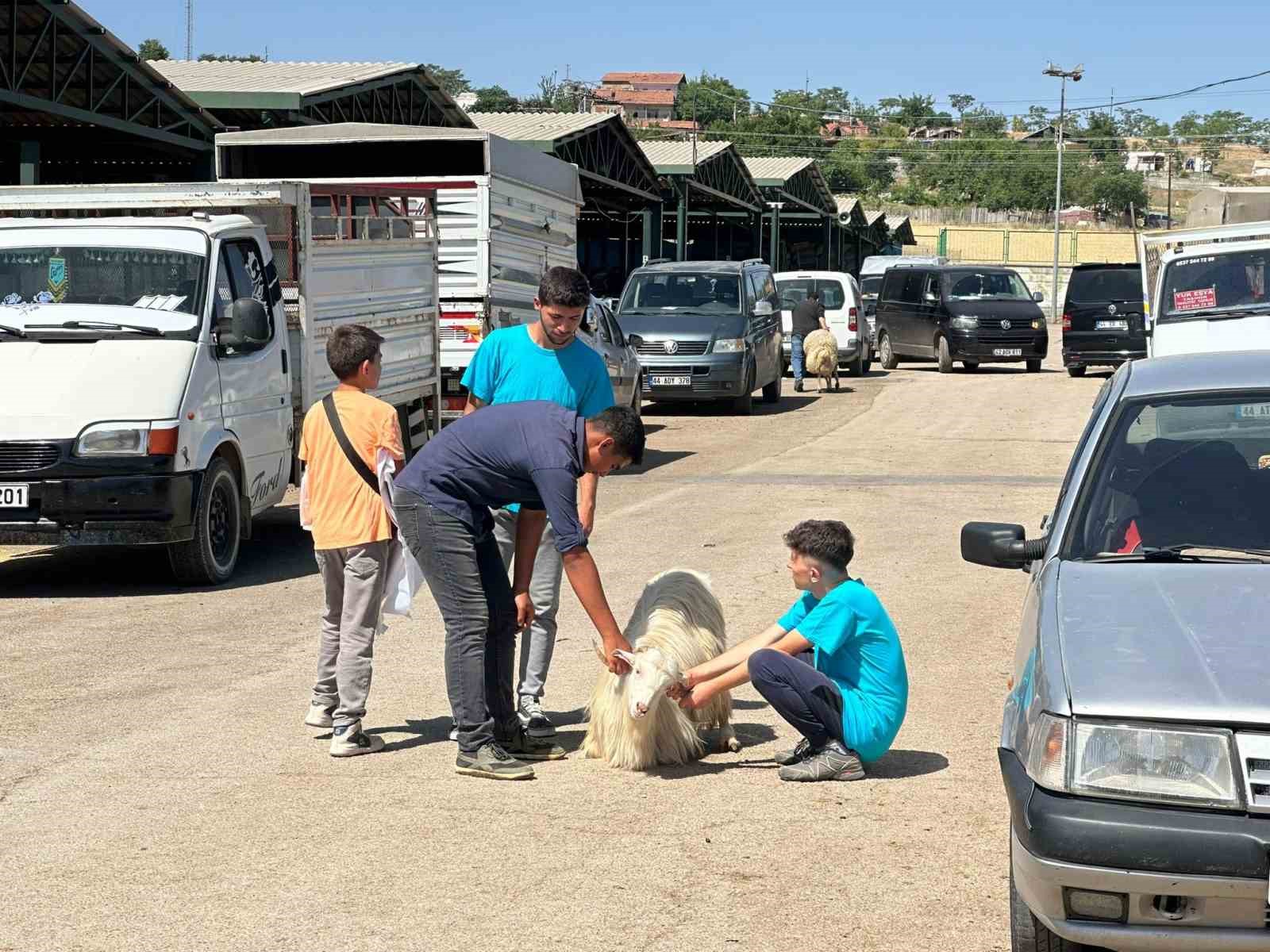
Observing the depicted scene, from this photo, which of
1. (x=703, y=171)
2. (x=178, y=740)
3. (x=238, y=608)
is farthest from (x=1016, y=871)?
(x=703, y=171)

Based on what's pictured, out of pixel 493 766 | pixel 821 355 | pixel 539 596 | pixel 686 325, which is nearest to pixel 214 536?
pixel 539 596

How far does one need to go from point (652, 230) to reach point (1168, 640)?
44.9 meters

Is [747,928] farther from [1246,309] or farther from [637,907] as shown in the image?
[1246,309]

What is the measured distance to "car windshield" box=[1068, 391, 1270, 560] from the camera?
4.97 m

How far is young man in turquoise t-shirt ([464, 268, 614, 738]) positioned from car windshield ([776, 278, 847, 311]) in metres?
23.8

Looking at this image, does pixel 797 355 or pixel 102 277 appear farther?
pixel 797 355

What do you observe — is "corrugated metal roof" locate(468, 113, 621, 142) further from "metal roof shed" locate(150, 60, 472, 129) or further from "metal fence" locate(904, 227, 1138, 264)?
"metal fence" locate(904, 227, 1138, 264)

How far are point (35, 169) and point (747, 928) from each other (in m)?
20.8

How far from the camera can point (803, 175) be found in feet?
204

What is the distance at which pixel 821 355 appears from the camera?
92.1 feet

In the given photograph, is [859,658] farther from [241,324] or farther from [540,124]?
[540,124]

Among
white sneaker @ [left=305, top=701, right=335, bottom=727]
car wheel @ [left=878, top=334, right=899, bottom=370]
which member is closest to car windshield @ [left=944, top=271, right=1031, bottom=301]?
car wheel @ [left=878, top=334, right=899, bottom=370]

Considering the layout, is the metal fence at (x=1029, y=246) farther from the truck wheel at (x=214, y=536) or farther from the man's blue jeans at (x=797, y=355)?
the truck wheel at (x=214, y=536)

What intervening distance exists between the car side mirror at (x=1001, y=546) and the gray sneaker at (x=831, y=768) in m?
1.17
